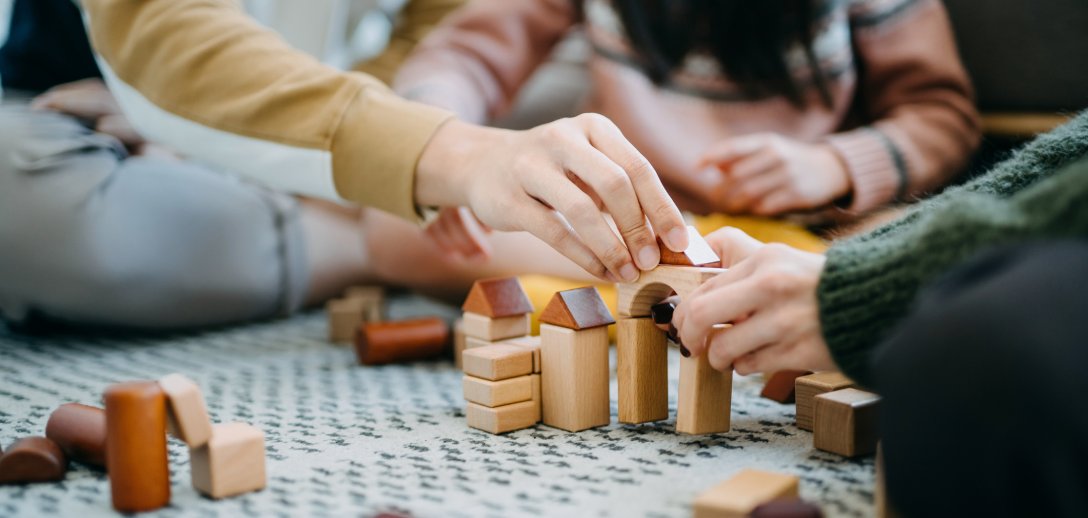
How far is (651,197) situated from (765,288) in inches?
5.8

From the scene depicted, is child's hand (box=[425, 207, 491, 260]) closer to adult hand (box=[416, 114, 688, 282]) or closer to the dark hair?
adult hand (box=[416, 114, 688, 282])

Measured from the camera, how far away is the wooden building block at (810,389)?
0.78 meters

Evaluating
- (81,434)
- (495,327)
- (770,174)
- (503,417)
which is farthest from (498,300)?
(770,174)

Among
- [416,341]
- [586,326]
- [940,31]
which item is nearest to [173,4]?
[416,341]

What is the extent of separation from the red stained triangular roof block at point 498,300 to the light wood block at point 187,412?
0.30 m

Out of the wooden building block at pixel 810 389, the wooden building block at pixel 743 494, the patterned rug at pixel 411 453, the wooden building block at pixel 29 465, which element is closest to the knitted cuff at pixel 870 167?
the patterned rug at pixel 411 453

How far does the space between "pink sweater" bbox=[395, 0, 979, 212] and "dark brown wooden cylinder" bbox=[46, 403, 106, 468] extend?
697mm

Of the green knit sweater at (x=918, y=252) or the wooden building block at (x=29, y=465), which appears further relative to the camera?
the wooden building block at (x=29, y=465)

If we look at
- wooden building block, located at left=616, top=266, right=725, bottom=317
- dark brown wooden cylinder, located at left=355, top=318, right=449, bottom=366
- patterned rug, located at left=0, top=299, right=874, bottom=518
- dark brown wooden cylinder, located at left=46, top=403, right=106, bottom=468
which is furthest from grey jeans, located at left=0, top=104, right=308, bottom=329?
wooden building block, located at left=616, top=266, right=725, bottom=317

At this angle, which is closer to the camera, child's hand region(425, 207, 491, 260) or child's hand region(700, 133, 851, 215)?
child's hand region(425, 207, 491, 260)

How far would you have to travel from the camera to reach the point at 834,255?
616mm

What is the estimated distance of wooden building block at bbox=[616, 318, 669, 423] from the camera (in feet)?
2.56

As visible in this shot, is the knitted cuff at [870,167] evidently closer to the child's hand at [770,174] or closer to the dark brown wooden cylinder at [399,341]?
the child's hand at [770,174]

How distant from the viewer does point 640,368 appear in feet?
2.57
